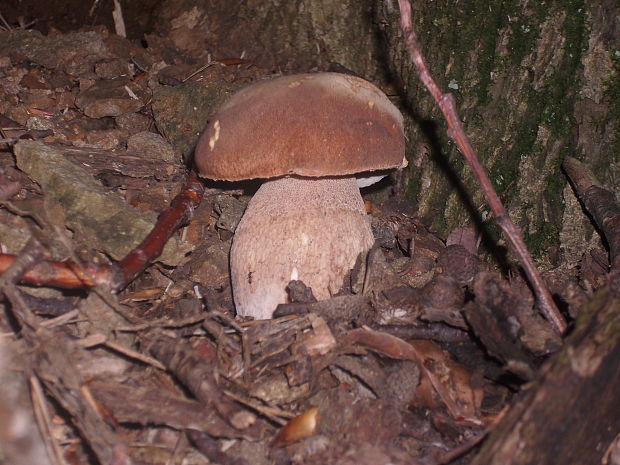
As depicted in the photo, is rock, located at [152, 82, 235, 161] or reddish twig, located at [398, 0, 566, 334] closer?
reddish twig, located at [398, 0, 566, 334]

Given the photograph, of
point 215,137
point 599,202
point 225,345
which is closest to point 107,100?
point 215,137

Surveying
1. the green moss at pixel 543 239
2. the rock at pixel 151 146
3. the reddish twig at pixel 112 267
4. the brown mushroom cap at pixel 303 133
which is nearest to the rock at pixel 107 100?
the rock at pixel 151 146

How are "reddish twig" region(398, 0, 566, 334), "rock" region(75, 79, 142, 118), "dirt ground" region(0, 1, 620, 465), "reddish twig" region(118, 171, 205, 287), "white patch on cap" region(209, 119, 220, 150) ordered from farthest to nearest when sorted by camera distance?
"rock" region(75, 79, 142, 118) < "white patch on cap" region(209, 119, 220, 150) < "reddish twig" region(118, 171, 205, 287) < "reddish twig" region(398, 0, 566, 334) < "dirt ground" region(0, 1, 620, 465)

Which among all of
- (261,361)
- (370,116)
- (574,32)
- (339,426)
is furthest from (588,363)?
(574,32)

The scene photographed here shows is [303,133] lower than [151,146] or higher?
higher

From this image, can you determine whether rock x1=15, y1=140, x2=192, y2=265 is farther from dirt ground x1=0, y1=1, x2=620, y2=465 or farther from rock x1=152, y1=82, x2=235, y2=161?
rock x1=152, y1=82, x2=235, y2=161

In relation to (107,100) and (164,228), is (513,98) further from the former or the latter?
(107,100)

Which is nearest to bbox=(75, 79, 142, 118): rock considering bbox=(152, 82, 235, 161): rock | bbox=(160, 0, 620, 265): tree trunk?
bbox=(152, 82, 235, 161): rock
